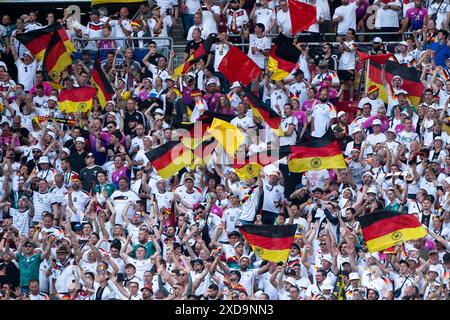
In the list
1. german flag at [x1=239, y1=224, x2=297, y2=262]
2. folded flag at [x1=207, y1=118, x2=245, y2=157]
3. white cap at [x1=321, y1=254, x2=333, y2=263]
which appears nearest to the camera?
german flag at [x1=239, y1=224, x2=297, y2=262]

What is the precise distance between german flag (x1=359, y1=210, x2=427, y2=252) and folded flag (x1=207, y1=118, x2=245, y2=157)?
352 centimetres

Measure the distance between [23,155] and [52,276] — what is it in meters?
3.74

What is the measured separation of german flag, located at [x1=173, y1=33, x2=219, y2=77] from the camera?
1396 inches

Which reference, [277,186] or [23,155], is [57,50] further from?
[277,186]

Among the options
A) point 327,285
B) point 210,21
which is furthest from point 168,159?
point 210,21

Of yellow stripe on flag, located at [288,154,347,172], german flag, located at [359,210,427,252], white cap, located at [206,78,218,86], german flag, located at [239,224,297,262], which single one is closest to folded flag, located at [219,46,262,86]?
white cap, located at [206,78,218,86]

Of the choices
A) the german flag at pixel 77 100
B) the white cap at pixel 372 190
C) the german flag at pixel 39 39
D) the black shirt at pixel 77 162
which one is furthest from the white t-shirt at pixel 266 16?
the white cap at pixel 372 190

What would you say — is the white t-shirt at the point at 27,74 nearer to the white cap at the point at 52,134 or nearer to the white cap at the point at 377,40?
the white cap at the point at 52,134

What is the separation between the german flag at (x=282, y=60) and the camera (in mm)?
35344

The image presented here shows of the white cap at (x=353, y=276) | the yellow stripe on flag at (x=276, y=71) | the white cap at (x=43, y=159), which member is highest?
the yellow stripe on flag at (x=276, y=71)

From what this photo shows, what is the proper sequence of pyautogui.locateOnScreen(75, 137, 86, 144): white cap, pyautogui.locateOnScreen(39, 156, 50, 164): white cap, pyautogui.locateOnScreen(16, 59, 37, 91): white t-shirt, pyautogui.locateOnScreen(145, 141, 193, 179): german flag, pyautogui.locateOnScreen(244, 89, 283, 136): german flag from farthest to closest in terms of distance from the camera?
1. pyautogui.locateOnScreen(16, 59, 37, 91): white t-shirt
2. pyautogui.locateOnScreen(75, 137, 86, 144): white cap
3. pyautogui.locateOnScreen(39, 156, 50, 164): white cap
4. pyautogui.locateOnScreen(244, 89, 283, 136): german flag
5. pyautogui.locateOnScreen(145, 141, 193, 179): german flag

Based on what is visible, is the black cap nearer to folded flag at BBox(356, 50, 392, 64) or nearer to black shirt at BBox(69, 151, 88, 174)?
black shirt at BBox(69, 151, 88, 174)

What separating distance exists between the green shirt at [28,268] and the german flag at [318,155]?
15.5 feet

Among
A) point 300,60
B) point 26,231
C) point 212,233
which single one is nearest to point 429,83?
point 300,60
